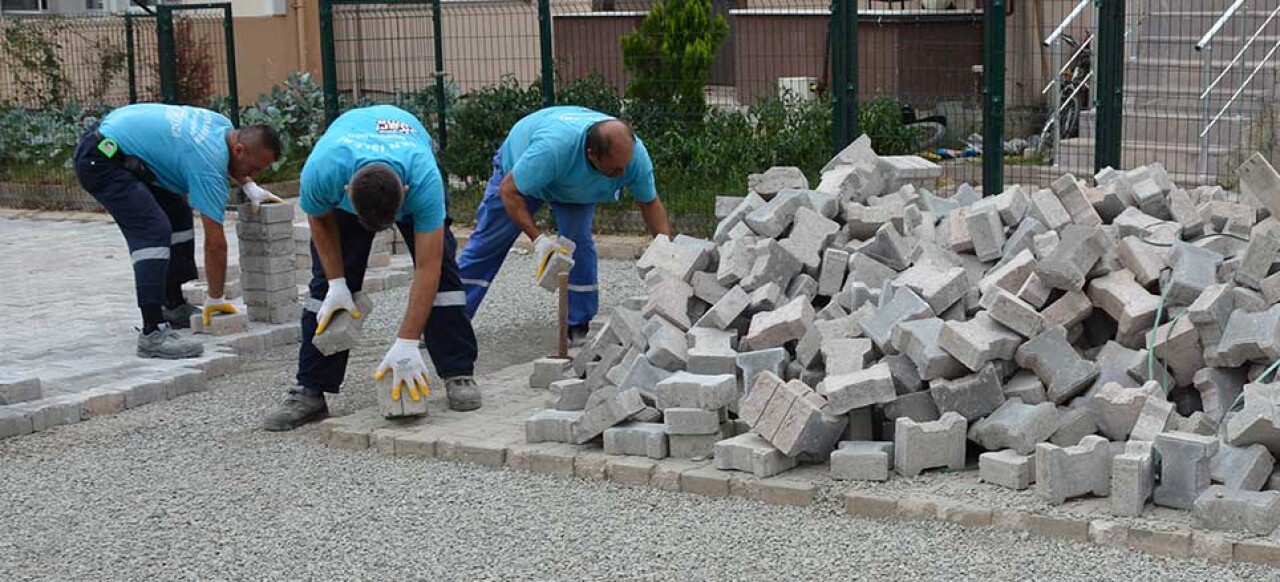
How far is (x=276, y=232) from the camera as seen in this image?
9.09 metres

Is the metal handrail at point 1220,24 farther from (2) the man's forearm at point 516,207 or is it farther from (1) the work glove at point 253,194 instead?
(1) the work glove at point 253,194

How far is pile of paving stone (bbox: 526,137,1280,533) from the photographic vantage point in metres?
5.20

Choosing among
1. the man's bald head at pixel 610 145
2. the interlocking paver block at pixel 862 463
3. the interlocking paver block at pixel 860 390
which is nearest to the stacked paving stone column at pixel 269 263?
the man's bald head at pixel 610 145

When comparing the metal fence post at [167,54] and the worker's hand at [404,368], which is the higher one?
the metal fence post at [167,54]

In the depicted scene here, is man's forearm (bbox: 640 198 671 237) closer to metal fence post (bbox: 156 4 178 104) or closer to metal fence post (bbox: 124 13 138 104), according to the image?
metal fence post (bbox: 156 4 178 104)

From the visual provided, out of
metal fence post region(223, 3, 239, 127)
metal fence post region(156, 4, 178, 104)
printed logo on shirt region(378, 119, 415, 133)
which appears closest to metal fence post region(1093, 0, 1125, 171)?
printed logo on shirt region(378, 119, 415, 133)

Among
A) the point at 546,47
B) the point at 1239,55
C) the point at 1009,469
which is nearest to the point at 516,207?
the point at 1009,469

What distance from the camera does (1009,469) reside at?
5.34 metres

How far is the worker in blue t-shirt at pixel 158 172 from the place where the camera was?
8.32m

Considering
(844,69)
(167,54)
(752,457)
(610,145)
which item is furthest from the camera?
(167,54)

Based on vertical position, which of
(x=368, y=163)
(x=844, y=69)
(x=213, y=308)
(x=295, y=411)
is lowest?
(x=295, y=411)

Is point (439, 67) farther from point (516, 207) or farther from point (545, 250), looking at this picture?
point (545, 250)

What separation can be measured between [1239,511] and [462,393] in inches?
139

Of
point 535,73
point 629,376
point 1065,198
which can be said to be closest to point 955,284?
point 1065,198
